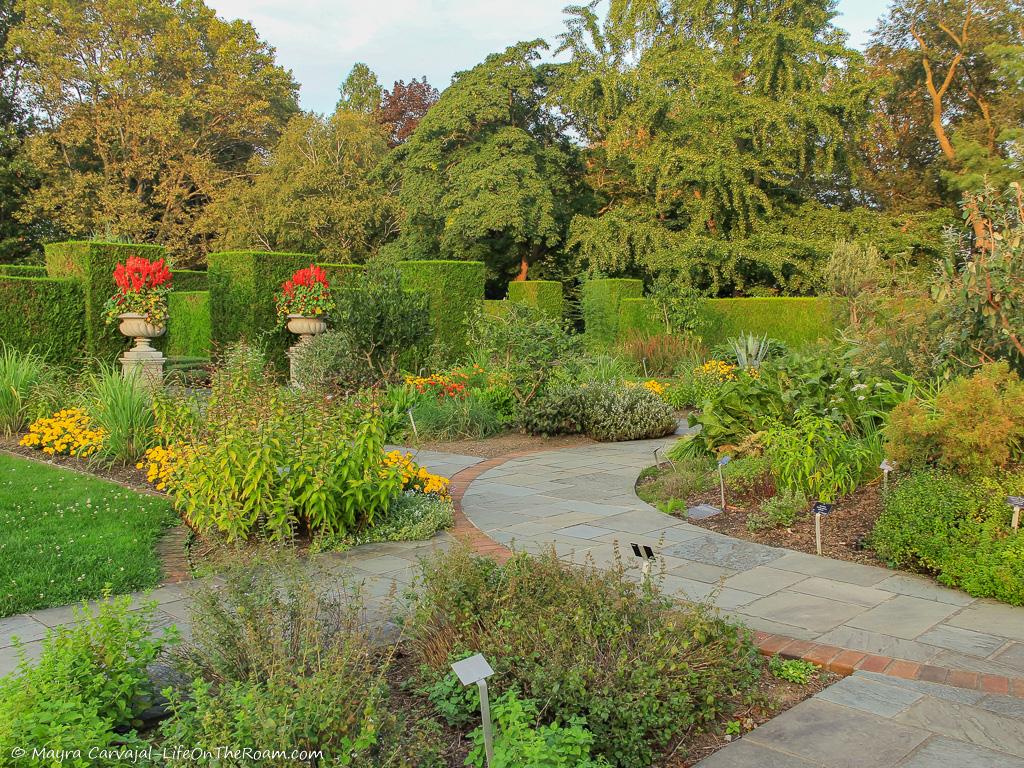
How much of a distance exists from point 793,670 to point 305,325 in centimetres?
1050

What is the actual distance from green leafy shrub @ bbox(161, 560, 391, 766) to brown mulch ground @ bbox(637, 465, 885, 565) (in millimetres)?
3000

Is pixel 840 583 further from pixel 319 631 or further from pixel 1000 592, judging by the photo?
pixel 319 631

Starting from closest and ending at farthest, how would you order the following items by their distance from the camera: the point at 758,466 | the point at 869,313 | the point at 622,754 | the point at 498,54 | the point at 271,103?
the point at 622,754 → the point at 758,466 → the point at 869,313 → the point at 498,54 → the point at 271,103

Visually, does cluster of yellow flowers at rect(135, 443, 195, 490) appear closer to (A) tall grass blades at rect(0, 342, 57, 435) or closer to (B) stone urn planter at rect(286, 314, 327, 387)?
(A) tall grass blades at rect(0, 342, 57, 435)

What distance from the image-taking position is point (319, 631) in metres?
2.65

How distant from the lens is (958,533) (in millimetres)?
4125

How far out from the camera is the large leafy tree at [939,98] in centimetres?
2138

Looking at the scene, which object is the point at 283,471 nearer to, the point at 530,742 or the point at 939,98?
the point at 530,742

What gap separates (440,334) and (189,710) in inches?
449

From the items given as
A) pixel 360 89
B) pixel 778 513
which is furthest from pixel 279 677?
pixel 360 89

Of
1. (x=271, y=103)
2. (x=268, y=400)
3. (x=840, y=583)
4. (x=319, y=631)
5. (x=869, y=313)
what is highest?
(x=271, y=103)

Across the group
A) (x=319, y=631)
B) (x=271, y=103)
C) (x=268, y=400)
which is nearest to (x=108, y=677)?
(x=319, y=631)

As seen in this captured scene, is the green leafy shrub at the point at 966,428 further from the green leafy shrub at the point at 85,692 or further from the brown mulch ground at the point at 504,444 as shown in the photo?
the brown mulch ground at the point at 504,444

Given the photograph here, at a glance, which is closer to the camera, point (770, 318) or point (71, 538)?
point (71, 538)
